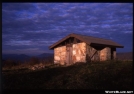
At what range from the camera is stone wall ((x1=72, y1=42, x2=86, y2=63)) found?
601 inches

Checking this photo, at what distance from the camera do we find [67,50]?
1673cm

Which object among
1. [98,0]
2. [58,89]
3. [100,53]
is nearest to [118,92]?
[58,89]

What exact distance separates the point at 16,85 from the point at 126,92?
16.8 feet

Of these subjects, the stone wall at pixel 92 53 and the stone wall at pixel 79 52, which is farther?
the stone wall at pixel 92 53

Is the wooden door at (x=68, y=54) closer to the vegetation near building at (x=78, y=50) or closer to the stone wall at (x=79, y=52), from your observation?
the vegetation near building at (x=78, y=50)

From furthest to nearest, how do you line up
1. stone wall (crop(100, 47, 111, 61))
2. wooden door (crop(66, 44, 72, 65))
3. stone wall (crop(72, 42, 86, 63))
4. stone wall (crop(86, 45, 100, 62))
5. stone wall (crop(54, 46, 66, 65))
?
stone wall (crop(54, 46, 66, 65)) < stone wall (crop(100, 47, 111, 61)) < wooden door (crop(66, 44, 72, 65)) < stone wall (crop(86, 45, 100, 62)) < stone wall (crop(72, 42, 86, 63))

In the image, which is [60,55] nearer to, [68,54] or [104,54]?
[68,54]

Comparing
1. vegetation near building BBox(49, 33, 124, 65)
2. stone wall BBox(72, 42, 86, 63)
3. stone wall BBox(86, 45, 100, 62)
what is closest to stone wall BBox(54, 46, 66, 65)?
vegetation near building BBox(49, 33, 124, 65)

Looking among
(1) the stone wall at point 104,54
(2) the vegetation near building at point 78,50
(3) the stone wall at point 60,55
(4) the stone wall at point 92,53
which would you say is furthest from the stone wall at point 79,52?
(1) the stone wall at point 104,54

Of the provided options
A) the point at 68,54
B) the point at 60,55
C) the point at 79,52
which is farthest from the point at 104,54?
the point at 60,55

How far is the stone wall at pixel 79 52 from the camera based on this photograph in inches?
601

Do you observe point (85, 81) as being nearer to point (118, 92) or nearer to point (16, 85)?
point (118, 92)

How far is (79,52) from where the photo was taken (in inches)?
615

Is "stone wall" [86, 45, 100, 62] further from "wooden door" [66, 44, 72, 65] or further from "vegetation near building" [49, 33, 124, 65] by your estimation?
"wooden door" [66, 44, 72, 65]
